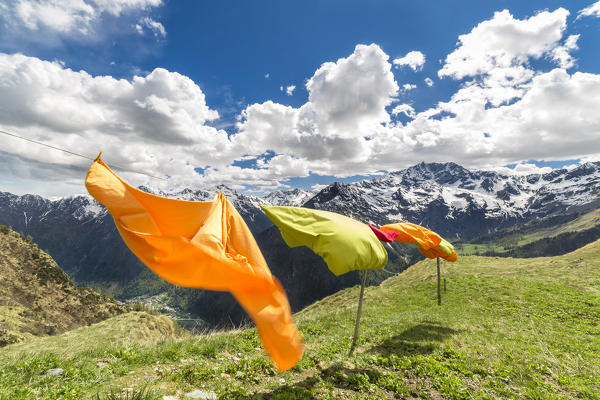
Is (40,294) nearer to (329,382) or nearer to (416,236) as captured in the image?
Result: (329,382)

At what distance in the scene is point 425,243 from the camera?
16.3 m

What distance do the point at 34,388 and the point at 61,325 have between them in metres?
97.9

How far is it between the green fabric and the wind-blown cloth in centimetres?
490

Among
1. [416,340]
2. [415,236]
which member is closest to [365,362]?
[416,340]

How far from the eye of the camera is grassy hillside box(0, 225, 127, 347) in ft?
225

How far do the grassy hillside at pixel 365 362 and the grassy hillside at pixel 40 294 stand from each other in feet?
257

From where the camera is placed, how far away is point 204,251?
237 inches

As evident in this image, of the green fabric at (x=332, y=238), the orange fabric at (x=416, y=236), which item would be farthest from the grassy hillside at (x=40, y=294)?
the orange fabric at (x=416, y=236)

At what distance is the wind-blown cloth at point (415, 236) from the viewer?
13.8 m

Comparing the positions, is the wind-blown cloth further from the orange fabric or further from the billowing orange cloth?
the billowing orange cloth

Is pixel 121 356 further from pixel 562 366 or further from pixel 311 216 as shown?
pixel 562 366

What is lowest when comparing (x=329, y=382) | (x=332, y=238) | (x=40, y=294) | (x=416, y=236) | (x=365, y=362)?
(x=40, y=294)

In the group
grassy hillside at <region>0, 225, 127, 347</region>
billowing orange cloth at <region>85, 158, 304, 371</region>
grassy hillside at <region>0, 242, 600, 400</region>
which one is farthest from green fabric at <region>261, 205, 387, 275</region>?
grassy hillside at <region>0, 225, 127, 347</region>

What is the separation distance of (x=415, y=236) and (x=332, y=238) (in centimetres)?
987
